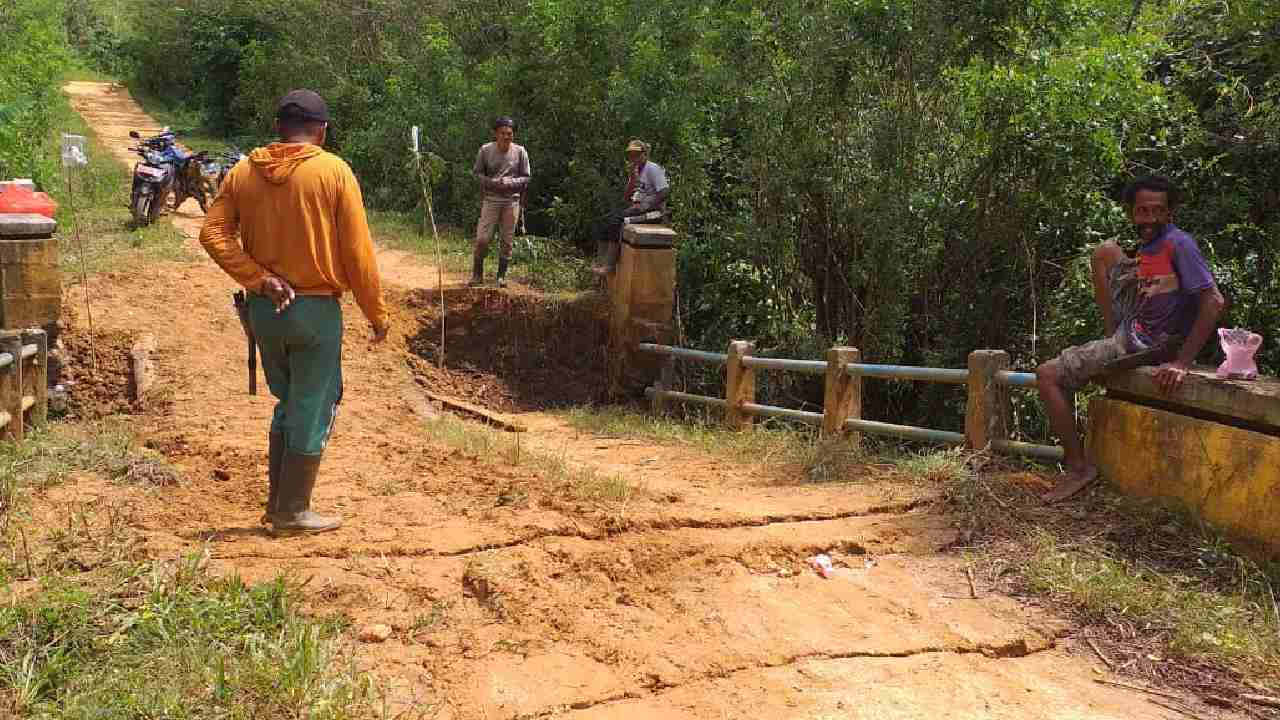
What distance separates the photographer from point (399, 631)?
13.7 ft

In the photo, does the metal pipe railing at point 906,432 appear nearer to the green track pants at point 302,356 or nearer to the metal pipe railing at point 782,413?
the metal pipe railing at point 782,413

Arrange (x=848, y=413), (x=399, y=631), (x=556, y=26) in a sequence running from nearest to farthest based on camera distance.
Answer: (x=399, y=631)
(x=848, y=413)
(x=556, y=26)

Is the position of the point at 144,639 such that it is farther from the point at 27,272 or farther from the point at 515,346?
Result: the point at 515,346

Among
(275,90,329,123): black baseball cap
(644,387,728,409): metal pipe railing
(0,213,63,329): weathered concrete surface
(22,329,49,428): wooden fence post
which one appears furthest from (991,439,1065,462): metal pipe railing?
(0,213,63,329): weathered concrete surface

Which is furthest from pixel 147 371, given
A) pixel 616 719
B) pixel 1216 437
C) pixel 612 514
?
pixel 1216 437

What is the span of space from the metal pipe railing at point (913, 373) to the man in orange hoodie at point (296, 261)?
3.45 m

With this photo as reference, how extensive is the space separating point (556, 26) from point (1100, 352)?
1077cm

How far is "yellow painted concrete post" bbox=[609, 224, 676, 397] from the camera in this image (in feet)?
33.8

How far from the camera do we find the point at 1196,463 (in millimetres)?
5133

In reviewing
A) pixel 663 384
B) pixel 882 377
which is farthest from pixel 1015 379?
pixel 663 384

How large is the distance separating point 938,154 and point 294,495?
6468 mm

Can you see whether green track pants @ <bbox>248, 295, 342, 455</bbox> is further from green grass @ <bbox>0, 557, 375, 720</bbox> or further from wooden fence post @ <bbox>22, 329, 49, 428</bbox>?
wooden fence post @ <bbox>22, 329, 49, 428</bbox>

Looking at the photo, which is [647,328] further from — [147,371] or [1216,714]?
[1216,714]

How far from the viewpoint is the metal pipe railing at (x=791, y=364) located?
800cm
